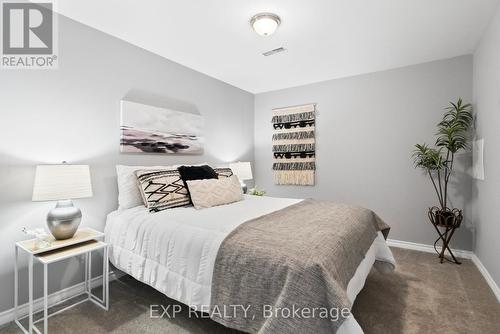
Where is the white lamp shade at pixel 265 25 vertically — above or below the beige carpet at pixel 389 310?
above

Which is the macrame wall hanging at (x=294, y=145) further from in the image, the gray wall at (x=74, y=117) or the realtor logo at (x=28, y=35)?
the realtor logo at (x=28, y=35)

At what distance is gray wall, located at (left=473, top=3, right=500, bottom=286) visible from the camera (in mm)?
2209

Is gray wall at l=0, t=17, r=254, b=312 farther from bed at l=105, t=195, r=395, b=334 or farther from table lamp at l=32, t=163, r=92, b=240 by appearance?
bed at l=105, t=195, r=395, b=334

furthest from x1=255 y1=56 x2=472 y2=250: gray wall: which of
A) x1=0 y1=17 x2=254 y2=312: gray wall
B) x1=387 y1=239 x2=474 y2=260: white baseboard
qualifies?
x1=0 y1=17 x2=254 y2=312: gray wall

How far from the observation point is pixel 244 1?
2.05 metres

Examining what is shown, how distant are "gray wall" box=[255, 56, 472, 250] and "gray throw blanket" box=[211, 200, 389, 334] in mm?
2092

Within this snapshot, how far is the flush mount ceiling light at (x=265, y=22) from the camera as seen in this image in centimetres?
222

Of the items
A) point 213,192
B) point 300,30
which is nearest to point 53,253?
point 213,192

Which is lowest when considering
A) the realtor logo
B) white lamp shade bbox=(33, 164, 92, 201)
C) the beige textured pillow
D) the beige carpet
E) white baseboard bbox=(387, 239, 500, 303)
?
the beige carpet

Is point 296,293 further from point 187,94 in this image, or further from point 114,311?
point 187,94

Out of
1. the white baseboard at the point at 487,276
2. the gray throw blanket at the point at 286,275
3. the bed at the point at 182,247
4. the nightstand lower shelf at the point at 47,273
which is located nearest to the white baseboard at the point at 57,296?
the nightstand lower shelf at the point at 47,273

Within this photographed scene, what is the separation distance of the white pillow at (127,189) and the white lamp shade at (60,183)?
475 mm

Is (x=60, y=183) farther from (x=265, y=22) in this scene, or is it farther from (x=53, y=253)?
(x=265, y=22)

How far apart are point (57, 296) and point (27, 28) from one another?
2.31 m
